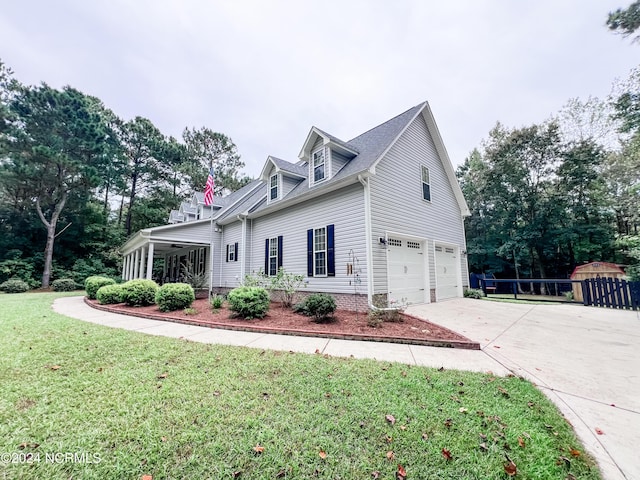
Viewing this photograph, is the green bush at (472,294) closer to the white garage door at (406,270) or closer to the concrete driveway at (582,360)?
the concrete driveway at (582,360)

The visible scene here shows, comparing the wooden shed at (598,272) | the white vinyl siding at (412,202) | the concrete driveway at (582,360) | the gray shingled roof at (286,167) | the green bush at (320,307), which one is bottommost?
the concrete driveway at (582,360)

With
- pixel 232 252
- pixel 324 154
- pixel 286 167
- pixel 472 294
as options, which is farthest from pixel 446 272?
pixel 232 252

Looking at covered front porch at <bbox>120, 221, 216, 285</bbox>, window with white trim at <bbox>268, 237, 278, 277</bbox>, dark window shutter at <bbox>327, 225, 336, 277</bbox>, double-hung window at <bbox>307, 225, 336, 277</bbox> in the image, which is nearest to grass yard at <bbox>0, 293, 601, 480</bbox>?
dark window shutter at <bbox>327, 225, 336, 277</bbox>

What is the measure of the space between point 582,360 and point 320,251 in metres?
6.71

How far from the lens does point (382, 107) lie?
49.2 feet

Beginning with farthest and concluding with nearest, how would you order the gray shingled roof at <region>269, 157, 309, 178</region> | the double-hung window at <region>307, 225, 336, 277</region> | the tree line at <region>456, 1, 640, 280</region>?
the tree line at <region>456, 1, 640, 280</region> < the gray shingled roof at <region>269, 157, 309, 178</region> < the double-hung window at <region>307, 225, 336, 277</region>

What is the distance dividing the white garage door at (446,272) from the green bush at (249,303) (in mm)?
7431

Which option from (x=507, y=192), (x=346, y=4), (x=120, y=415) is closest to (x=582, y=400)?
(x=120, y=415)

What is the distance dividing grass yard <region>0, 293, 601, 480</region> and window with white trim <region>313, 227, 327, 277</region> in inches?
199

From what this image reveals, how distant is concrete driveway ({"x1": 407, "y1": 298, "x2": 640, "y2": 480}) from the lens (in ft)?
7.66

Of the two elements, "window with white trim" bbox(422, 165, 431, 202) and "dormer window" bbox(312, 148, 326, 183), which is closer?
"dormer window" bbox(312, 148, 326, 183)

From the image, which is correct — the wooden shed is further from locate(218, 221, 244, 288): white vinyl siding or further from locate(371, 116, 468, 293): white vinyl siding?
locate(218, 221, 244, 288): white vinyl siding

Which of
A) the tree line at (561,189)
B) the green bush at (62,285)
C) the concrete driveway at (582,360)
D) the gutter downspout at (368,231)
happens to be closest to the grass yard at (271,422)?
the concrete driveway at (582,360)

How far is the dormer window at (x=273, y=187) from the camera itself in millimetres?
11843
